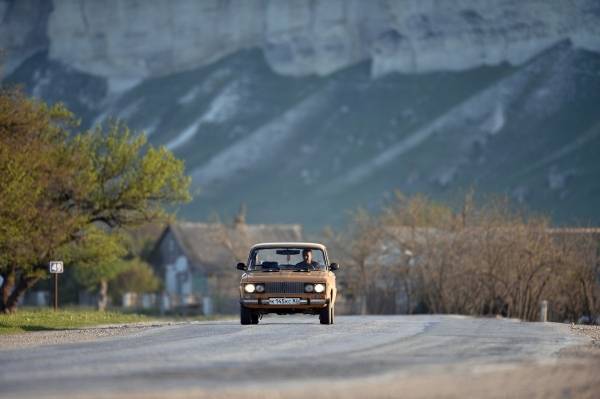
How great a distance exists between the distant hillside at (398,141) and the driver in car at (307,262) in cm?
8883

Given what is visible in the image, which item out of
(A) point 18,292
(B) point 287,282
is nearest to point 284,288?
(B) point 287,282

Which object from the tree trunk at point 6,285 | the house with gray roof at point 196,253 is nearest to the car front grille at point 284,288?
the tree trunk at point 6,285

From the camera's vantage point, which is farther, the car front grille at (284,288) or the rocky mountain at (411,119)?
the rocky mountain at (411,119)

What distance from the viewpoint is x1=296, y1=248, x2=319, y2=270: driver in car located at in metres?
30.6

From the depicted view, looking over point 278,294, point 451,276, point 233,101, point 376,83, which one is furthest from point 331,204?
point 278,294

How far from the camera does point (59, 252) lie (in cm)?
4997

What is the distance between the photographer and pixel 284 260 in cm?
3081

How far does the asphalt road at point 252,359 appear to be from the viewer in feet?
53.3

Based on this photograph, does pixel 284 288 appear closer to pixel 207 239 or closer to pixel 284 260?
pixel 284 260

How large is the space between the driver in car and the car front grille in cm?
109

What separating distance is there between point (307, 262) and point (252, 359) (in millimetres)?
10791

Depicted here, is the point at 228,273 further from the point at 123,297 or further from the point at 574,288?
the point at 574,288

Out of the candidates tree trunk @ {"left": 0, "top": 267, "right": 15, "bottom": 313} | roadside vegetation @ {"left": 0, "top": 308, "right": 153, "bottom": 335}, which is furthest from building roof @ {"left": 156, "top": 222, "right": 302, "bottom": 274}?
roadside vegetation @ {"left": 0, "top": 308, "right": 153, "bottom": 335}

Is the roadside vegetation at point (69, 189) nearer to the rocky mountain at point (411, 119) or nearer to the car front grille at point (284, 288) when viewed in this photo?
the car front grille at point (284, 288)
